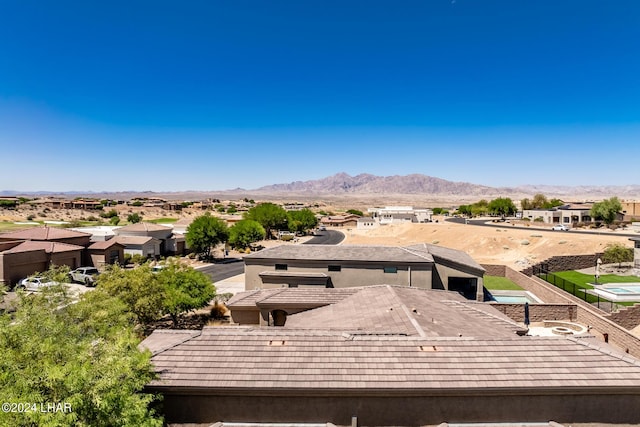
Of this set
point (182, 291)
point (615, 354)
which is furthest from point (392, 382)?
point (182, 291)

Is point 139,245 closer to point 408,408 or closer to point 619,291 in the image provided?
point 408,408

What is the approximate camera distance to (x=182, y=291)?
2717cm

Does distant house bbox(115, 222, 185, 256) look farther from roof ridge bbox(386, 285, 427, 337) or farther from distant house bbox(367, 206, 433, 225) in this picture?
distant house bbox(367, 206, 433, 225)

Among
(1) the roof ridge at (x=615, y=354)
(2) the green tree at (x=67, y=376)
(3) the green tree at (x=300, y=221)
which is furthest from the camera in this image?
(3) the green tree at (x=300, y=221)

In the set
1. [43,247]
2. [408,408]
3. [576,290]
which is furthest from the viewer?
[43,247]

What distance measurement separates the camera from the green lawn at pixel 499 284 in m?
42.0

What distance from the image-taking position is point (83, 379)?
29.9 ft

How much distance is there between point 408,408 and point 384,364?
61.2 inches

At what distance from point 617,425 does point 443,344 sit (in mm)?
6140

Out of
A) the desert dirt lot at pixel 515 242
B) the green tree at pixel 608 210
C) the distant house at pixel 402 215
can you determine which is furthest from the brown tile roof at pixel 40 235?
the green tree at pixel 608 210

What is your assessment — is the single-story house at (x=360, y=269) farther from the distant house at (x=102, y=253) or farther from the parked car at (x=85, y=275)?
the distant house at (x=102, y=253)

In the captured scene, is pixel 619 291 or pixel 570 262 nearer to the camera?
pixel 619 291

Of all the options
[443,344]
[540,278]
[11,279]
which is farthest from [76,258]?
[540,278]

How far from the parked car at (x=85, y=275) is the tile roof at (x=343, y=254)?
2339 centimetres
